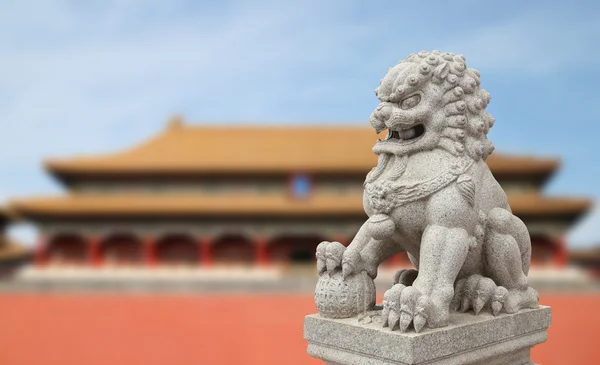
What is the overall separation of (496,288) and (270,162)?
1501 cm

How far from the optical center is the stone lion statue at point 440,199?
8.39 ft

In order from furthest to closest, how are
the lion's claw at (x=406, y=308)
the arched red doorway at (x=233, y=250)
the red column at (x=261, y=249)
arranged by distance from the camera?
1. the arched red doorway at (x=233, y=250)
2. the red column at (x=261, y=249)
3. the lion's claw at (x=406, y=308)

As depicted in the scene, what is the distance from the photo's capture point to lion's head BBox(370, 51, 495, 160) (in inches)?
106

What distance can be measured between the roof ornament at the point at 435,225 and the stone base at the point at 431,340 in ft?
0.03

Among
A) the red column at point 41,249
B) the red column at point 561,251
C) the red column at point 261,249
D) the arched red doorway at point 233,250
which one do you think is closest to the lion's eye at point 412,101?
the red column at point 261,249

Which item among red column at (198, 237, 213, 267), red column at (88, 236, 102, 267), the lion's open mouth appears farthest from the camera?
red column at (88, 236, 102, 267)

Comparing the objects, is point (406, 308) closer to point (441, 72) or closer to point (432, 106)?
point (432, 106)

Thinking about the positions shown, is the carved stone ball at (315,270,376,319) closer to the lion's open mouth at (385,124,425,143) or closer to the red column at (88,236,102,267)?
the lion's open mouth at (385,124,425,143)

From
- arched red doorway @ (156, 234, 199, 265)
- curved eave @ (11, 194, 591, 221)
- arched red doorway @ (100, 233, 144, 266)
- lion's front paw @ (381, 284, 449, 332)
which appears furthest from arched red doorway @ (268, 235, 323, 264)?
lion's front paw @ (381, 284, 449, 332)

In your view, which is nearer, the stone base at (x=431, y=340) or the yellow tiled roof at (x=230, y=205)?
the stone base at (x=431, y=340)

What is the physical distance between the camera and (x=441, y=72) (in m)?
2.71

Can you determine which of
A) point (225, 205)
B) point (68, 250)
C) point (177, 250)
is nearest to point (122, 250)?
point (177, 250)

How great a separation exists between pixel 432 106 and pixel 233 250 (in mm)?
15705

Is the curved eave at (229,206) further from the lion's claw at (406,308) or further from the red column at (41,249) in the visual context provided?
the lion's claw at (406,308)
